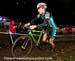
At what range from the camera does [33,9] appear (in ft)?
82.2

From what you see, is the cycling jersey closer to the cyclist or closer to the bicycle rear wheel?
the cyclist

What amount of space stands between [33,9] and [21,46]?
51.9ft

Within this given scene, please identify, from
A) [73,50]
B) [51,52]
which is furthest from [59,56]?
[73,50]

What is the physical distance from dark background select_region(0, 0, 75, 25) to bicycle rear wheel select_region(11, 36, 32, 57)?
1479 cm

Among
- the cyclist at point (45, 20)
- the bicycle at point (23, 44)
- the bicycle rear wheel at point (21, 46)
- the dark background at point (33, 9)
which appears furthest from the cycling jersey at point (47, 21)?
the dark background at point (33, 9)

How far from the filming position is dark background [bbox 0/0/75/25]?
2508 centimetres

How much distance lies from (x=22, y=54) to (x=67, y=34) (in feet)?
23.4

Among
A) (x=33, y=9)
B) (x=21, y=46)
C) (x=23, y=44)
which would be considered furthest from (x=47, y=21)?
(x=33, y=9)

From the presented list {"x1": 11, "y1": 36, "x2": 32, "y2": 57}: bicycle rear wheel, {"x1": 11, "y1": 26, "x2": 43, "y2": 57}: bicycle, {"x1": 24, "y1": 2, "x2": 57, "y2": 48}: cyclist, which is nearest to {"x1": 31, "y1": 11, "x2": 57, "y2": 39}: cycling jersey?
{"x1": 24, "y1": 2, "x2": 57, "y2": 48}: cyclist

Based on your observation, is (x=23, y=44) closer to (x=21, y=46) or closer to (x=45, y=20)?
(x=21, y=46)

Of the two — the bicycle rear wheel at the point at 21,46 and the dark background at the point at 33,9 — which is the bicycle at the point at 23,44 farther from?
the dark background at the point at 33,9

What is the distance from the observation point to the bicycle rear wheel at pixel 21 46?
923cm

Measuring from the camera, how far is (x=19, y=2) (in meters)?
26.0

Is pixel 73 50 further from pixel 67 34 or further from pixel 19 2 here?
pixel 19 2
